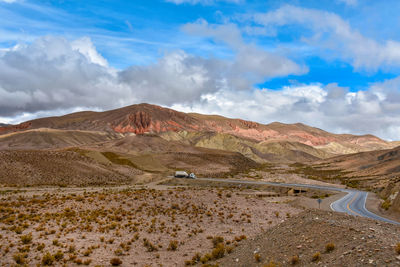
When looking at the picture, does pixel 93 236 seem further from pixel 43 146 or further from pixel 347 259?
pixel 43 146

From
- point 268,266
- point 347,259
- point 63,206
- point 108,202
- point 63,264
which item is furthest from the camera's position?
point 108,202

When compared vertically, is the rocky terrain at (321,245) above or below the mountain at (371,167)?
below

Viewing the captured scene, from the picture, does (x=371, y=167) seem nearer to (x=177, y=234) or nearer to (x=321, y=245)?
(x=177, y=234)

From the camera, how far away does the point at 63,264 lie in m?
16.0

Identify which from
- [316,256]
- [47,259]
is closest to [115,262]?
[47,259]

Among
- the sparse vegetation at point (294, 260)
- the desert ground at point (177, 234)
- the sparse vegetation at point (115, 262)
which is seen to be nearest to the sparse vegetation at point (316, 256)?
the desert ground at point (177, 234)

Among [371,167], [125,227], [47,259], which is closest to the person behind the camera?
[47,259]

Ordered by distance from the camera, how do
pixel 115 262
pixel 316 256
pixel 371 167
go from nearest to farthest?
1. pixel 316 256
2. pixel 115 262
3. pixel 371 167

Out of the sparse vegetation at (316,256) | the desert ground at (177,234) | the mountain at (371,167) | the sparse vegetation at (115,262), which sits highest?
the mountain at (371,167)

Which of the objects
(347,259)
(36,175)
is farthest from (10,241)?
(36,175)

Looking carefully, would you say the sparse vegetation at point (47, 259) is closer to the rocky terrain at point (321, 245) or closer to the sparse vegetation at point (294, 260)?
the rocky terrain at point (321, 245)

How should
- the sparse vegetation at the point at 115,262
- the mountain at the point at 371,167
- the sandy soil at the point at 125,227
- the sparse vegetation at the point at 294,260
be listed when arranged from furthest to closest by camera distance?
the mountain at the point at 371,167 → the sandy soil at the point at 125,227 → the sparse vegetation at the point at 115,262 → the sparse vegetation at the point at 294,260

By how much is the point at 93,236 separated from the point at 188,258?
23.0 ft

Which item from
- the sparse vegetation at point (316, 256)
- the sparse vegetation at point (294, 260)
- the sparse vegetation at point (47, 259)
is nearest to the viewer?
the sparse vegetation at point (316, 256)
